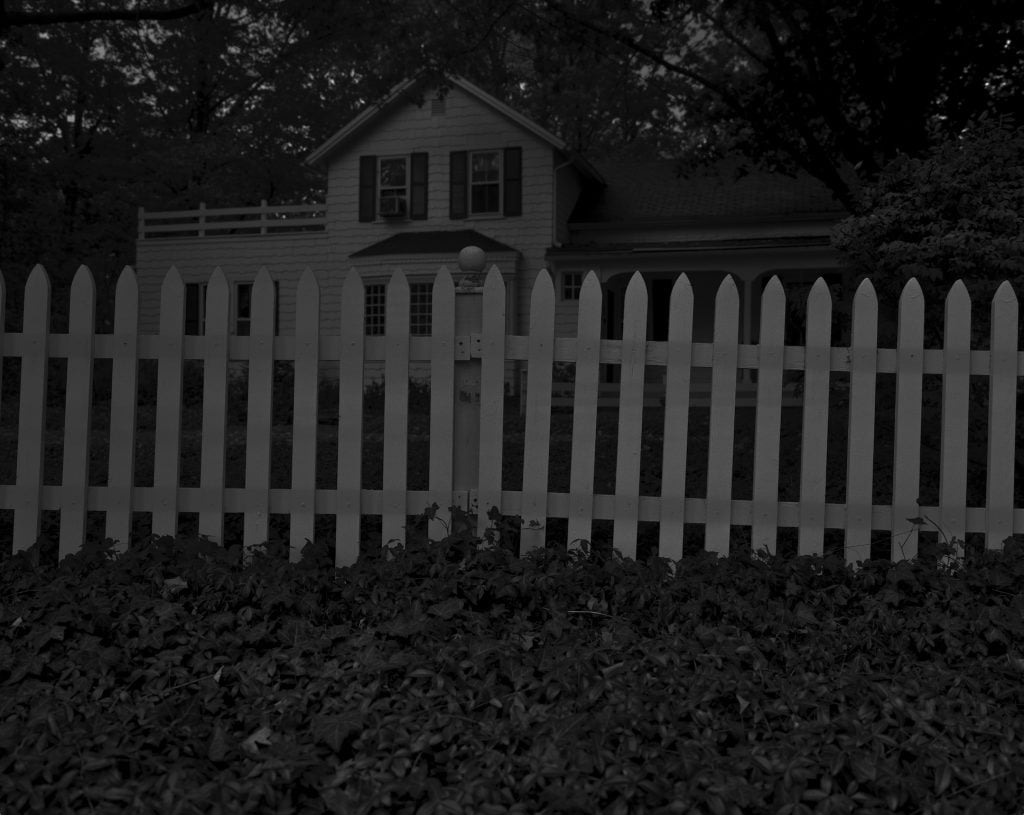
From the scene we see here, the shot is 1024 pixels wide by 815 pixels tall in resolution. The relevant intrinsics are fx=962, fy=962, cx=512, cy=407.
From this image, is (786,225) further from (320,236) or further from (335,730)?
(335,730)

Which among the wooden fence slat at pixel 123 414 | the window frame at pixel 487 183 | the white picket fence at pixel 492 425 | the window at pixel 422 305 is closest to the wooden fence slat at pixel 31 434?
the white picket fence at pixel 492 425

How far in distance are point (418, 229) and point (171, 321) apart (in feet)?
50.3

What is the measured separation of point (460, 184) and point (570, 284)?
2.98 m

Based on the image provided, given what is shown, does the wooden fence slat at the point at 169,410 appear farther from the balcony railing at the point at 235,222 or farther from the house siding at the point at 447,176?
the balcony railing at the point at 235,222

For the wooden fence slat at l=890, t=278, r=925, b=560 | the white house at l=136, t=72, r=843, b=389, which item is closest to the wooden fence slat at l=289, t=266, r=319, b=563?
the wooden fence slat at l=890, t=278, r=925, b=560

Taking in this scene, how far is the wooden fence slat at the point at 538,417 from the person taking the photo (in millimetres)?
4359

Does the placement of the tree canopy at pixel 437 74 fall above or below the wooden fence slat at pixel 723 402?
above

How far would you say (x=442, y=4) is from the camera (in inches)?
526

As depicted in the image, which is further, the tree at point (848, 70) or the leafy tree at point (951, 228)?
the tree at point (848, 70)

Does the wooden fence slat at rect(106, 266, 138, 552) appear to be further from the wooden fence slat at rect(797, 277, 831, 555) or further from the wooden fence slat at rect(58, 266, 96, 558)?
the wooden fence slat at rect(797, 277, 831, 555)

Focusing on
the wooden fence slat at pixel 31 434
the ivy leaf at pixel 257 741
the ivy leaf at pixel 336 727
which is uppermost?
the wooden fence slat at pixel 31 434

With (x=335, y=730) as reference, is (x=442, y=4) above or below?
above

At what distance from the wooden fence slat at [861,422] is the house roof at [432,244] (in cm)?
1438

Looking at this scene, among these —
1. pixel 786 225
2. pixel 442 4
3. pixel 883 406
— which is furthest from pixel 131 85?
pixel 883 406
